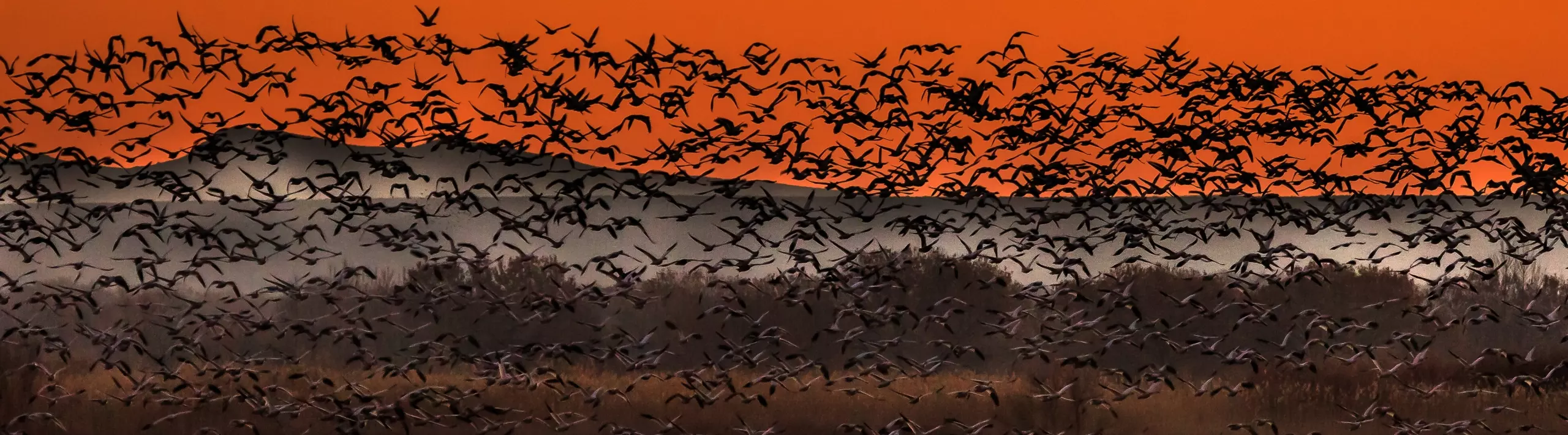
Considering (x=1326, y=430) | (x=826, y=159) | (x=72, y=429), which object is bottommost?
(x=72, y=429)

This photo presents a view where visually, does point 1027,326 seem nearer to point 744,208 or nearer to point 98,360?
point 744,208

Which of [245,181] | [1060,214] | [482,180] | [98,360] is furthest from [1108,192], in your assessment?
[98,360]

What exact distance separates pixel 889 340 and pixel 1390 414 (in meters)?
1.95

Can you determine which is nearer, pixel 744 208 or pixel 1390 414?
pixel 744 208

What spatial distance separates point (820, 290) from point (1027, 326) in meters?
0.76

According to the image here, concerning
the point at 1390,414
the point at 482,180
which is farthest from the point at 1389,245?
the point at 482,180

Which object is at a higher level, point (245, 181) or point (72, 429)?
point (245, 181)

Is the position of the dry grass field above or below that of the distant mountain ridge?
below

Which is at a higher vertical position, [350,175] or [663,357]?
[350,175]

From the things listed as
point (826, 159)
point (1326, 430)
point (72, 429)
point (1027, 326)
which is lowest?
point (72, 429)

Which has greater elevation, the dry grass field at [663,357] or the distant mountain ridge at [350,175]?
the distant mountain ridge at [350,175]

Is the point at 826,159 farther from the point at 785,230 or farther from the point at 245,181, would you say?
the point at 245,181

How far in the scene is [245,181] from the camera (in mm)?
4406

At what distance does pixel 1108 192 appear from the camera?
4438 millimetres
